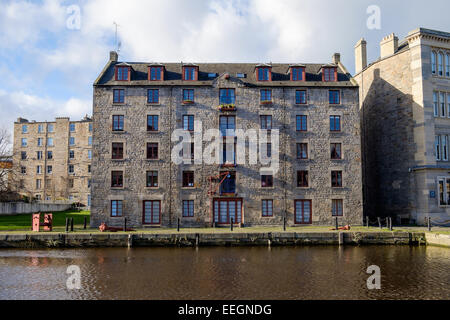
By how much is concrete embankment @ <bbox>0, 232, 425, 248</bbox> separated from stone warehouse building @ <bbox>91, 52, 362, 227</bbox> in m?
5.60

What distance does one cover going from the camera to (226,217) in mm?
27031

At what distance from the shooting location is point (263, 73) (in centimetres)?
2848

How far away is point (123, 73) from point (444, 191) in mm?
26281

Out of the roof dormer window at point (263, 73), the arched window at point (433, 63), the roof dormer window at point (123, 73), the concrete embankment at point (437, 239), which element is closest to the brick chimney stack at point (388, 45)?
the arched window at point (433, 63)

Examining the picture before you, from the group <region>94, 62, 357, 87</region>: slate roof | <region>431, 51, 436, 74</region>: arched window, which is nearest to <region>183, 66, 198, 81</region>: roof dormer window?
<region>94, 62, 357, 87</region>: slate roof

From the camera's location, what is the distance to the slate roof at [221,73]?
27734 mm

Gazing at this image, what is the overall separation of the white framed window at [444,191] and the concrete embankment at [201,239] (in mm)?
7231

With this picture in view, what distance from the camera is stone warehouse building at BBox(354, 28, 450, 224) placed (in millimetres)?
26781

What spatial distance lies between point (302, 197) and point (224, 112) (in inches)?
351

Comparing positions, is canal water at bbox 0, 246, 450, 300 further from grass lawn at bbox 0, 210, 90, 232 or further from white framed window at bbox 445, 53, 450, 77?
white framed window at bbox 445, 53, 450, 77

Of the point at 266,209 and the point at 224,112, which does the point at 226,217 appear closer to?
the point at 266,209

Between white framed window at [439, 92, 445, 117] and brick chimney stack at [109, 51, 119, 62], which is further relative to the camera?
brick chimney stack at [109, 51, 119, 62]
